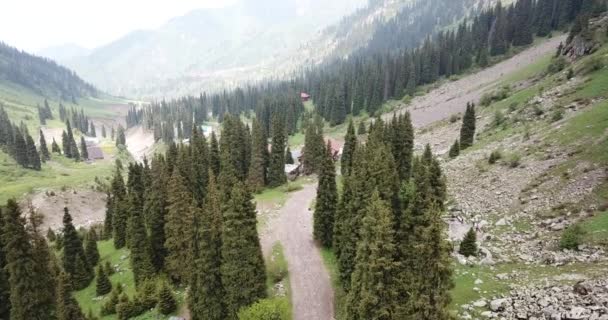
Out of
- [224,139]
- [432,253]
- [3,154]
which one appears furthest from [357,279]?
[3,154]

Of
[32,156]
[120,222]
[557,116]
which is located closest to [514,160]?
[557,116]

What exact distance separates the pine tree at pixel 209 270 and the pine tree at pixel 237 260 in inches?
38.9

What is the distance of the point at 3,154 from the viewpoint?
153m

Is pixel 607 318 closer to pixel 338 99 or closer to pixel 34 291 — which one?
pixel 34 291

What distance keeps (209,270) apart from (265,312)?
8928 mm

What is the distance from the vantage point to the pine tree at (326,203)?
53.4 m

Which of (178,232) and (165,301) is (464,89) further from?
(165,301)

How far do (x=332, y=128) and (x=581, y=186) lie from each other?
400ft

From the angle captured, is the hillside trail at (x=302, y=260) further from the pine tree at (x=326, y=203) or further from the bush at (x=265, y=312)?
the bush at (x=265, y=312)

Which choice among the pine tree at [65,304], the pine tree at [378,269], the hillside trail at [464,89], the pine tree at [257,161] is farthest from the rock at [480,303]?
the hillside trail at [464,89]

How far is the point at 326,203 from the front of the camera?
54.0 metres

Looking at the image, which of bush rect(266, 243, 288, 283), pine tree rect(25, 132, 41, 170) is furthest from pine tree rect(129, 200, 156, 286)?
pine tree rect(25, 132, 41, 170)

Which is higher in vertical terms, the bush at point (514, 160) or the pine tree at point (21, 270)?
the bush at point (514, 160)

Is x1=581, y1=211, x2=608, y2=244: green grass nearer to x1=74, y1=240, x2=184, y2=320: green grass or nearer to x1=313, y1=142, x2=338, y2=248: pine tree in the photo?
x1=313, y1=142, x2=338, y2=248: pine tree
